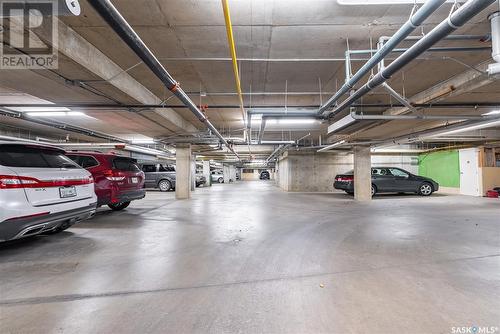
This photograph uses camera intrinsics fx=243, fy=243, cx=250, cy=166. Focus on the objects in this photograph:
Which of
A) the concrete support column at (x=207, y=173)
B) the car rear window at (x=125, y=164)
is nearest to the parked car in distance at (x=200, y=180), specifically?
the concrete support column at (x=207, y=173)

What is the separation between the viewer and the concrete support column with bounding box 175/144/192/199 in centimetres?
1104

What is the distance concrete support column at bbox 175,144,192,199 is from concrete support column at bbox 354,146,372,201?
7.36 meters

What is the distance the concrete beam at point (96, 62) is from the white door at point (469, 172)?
1485 centimetres

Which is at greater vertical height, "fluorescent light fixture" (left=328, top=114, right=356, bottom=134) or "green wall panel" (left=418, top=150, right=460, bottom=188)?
"fluorescent light fixture" (left=328, top=114, right=356, bottom=134)

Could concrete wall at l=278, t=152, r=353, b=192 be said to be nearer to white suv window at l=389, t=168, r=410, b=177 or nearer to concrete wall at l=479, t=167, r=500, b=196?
white suv window at l=389, t=168, r=410, b=177

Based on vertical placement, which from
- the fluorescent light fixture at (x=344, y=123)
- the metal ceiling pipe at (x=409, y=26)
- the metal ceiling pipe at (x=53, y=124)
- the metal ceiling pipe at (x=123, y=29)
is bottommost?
the fluorescent light fixture at (x=344, y=123)

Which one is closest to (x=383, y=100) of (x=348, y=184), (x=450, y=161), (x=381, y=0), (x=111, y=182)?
(x=381, y=0)

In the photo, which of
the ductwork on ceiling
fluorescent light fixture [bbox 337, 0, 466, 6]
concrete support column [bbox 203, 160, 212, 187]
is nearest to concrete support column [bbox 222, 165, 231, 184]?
concrete support column [bbox 203, 160, 212, 187]

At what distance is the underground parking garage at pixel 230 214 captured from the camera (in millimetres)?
1890

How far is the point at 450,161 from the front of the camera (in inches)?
540

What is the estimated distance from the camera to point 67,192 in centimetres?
338

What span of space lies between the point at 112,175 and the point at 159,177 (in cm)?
932

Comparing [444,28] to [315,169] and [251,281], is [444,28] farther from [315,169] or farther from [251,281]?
[315,169]

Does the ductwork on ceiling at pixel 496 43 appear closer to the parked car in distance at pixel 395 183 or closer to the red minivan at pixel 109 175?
the red minivan at pixel 109 175
